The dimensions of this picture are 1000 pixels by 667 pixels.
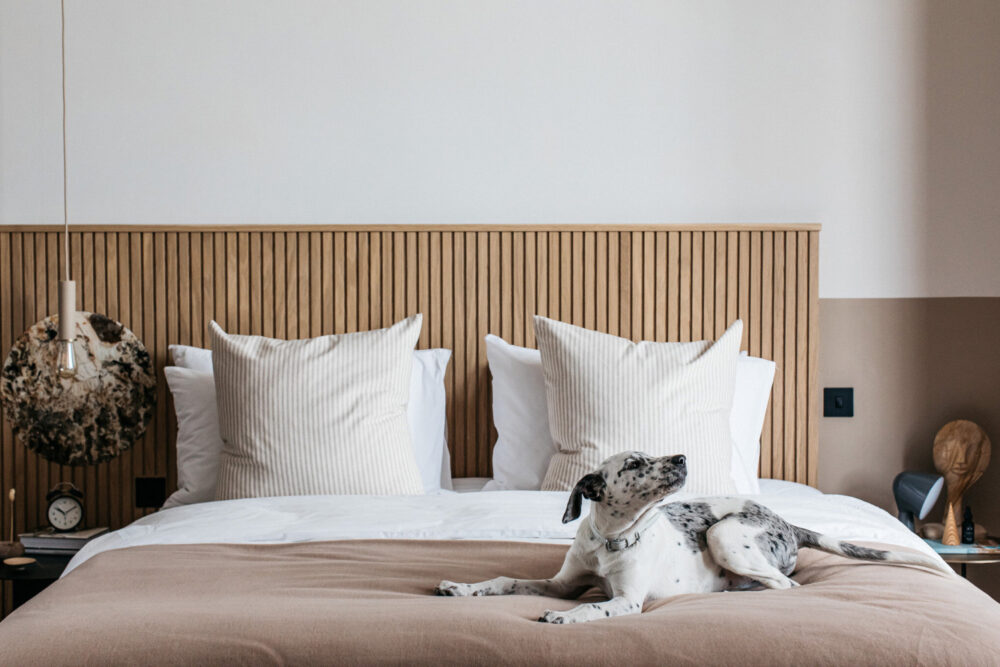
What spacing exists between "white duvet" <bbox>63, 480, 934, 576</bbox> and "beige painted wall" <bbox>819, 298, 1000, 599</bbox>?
0.75 m

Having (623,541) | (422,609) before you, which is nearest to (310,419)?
(422,609)

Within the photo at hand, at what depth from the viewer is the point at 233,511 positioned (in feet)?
6.52

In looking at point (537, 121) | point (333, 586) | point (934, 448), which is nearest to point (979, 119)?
point (934, 448)

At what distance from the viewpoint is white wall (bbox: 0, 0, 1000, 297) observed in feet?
9.15

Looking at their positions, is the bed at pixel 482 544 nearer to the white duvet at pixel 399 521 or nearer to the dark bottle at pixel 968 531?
the white duvet at pixel 399 521

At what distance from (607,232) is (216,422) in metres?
1.39

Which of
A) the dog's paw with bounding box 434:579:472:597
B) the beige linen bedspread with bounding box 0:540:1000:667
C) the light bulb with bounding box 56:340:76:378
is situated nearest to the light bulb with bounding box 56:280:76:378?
the light bulb with bounding box 56:340:76:378

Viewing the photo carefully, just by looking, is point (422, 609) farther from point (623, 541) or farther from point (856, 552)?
point (856, 552)

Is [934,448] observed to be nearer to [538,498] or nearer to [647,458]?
[538,498]

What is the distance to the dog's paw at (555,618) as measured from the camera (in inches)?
49.5

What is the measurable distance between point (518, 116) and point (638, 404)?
3.71 feet

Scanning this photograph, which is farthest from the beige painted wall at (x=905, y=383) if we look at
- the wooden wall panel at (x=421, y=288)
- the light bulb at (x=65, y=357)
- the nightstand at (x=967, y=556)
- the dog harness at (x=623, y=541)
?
the light bulb at (x=65, y=357)

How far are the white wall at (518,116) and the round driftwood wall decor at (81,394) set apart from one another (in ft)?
1.34

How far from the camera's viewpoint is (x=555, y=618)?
1262mm
